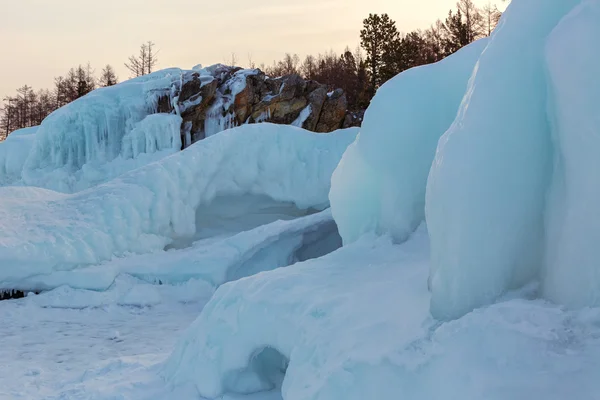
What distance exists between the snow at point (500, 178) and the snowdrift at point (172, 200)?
805 cm

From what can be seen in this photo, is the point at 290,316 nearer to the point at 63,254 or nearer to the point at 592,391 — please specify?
the point at 592,391

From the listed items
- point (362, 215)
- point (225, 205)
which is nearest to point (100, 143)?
point (225, 205)

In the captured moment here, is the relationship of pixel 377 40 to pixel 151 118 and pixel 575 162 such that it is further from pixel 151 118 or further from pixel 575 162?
pixel 575 162

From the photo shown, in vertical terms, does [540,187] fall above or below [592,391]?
above

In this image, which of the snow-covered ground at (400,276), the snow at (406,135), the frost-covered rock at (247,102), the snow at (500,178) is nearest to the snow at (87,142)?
the frost-covered rock at (247,102)

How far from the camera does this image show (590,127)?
8.97 feet

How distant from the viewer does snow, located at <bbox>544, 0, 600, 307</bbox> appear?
2752 mm

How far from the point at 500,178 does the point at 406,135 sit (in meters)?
2.58

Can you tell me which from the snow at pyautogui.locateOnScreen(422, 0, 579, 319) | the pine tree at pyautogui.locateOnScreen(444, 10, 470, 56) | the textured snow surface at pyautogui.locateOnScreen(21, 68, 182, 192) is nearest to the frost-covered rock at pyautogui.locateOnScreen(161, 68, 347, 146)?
the textured snow surface at pyautogui.locateOnScreen(21, 68, 182, 192)

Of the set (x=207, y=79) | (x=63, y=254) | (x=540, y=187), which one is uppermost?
(x=207, y=79)

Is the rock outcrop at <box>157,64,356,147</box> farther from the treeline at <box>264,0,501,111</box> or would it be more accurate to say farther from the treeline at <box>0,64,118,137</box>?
the treeline at <box>0,64,118,137</box>

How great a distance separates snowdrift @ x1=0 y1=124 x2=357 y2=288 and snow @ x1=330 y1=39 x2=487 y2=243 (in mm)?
6079

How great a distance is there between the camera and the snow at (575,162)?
2.75m

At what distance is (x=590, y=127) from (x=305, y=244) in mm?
9039
